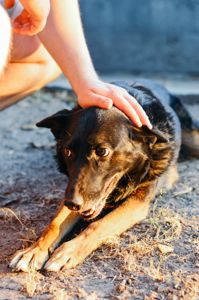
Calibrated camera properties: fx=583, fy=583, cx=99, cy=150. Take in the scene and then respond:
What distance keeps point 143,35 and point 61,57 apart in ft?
9.21

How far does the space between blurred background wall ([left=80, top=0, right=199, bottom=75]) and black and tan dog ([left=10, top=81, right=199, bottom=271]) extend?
8.42 ft

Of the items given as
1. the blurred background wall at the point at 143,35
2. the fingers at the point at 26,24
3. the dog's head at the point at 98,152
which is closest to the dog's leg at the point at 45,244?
the dog's head at the point at 98,152

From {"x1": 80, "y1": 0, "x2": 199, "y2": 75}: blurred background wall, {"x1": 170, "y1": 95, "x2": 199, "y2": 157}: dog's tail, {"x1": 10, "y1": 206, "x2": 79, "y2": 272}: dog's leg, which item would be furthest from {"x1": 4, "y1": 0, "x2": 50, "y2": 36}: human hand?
{"x1": 80, "y1": 0, "x2": 199, "y2": 75}: blurred background wall

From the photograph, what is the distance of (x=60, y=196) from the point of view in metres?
3.30

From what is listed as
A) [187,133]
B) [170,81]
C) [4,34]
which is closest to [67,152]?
[4,34]

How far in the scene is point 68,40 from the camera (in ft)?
9.56

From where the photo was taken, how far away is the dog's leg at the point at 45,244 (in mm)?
2498

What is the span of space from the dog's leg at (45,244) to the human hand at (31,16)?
2.83ft

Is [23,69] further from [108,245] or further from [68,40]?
[108,245]

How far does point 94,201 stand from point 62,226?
24 cm

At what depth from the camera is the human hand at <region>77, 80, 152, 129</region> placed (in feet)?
8.92

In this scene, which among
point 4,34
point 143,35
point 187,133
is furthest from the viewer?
point 143,35

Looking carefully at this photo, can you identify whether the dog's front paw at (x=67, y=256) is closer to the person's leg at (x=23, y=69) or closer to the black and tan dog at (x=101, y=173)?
the black and tan dog at (x=101, y=173)

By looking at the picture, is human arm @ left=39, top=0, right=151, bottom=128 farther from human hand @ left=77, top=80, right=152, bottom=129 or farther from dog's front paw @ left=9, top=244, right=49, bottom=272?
dog's front paw @ left=9, top=244, right=49, bottom=272
